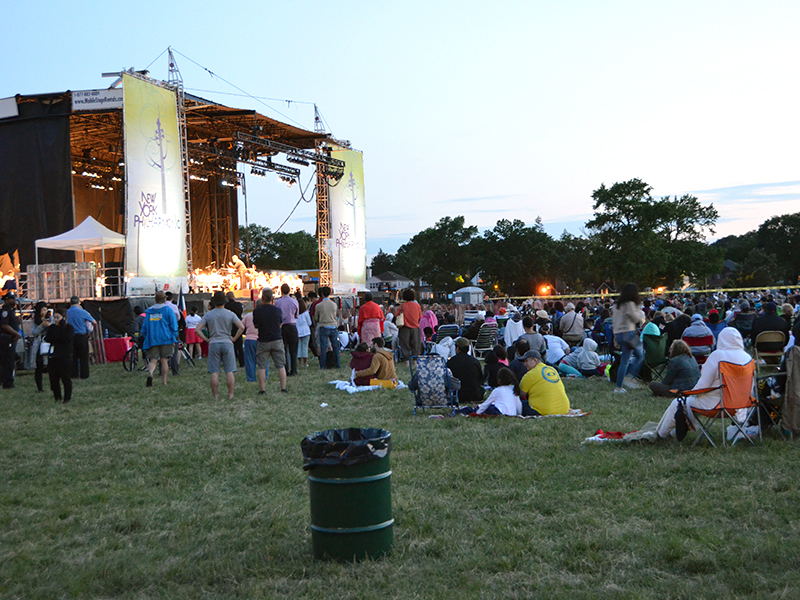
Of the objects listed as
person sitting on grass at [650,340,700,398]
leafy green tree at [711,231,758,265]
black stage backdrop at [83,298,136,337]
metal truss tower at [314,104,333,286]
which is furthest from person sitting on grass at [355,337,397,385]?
leafy green tree at [711,231,758,265]

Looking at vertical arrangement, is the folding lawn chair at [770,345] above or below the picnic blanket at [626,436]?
above

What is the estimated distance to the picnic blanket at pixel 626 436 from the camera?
5.96m

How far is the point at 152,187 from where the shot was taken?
2112 centimetres

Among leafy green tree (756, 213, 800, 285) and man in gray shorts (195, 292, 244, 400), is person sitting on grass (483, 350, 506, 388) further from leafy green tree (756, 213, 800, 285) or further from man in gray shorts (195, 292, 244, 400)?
leafy green tree (756, 213, 800, 285)

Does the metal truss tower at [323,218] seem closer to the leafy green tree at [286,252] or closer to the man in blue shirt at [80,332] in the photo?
the man in blue shirt at [80,332]

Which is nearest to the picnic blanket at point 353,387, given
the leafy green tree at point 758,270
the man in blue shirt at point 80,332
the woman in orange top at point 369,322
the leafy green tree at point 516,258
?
the woman in orange top at point 369,322

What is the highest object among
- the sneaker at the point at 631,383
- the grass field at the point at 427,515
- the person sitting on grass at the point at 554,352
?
the person sitting on grass at the point at 554,352

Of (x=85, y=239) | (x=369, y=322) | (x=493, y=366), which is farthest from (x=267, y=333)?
(x=85, y=239)

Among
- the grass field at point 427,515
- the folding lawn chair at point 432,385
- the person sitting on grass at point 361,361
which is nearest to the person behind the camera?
the grass field at point 427,515

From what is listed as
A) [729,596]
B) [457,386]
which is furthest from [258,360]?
[729,596]

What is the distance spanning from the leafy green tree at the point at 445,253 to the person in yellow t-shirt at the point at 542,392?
63816mm

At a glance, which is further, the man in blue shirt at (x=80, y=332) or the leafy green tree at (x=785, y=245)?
the leafy green tree at (x=785, y=245)

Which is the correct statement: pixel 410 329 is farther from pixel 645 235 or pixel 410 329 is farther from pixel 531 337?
pixel 645 235

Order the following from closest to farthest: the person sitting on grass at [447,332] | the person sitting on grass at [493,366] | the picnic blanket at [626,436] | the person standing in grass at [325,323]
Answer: the picnic blanket at [626,436] → the person sitting on grass at [493,366] → the person standing in grass at [325,323] → the person sitting on grass at [447,332]
